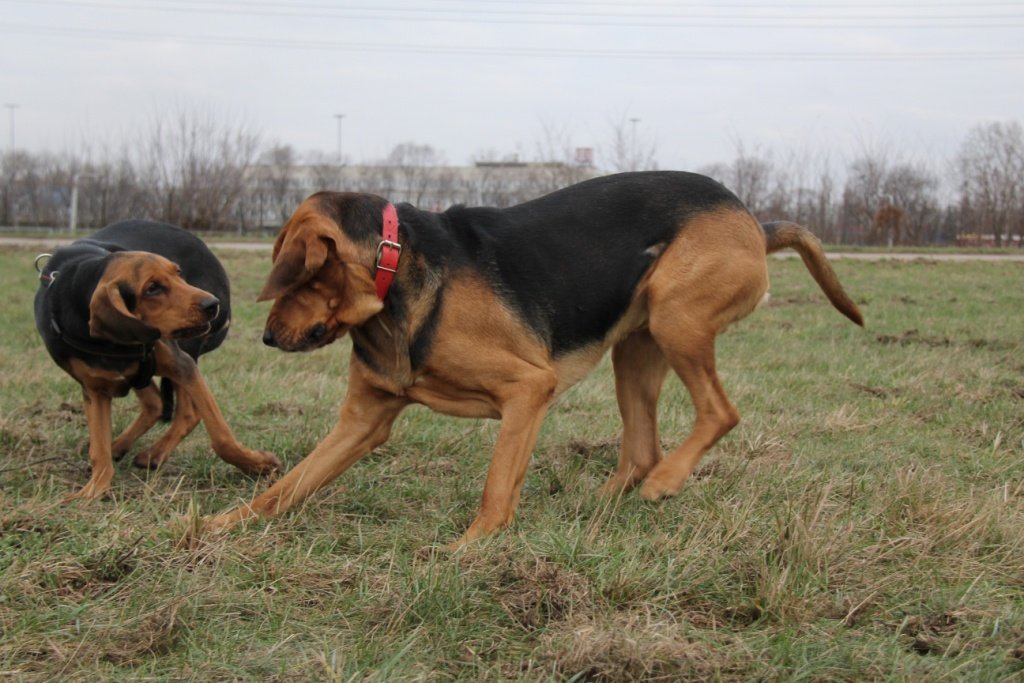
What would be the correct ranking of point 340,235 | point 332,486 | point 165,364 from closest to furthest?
point 340,235 → point 332,486 → point 165,364

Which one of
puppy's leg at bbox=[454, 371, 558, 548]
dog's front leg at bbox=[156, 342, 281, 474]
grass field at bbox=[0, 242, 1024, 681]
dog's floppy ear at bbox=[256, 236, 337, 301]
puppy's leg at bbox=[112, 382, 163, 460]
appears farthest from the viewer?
puppy's leg at bbox=[112, 382, 163, 460]

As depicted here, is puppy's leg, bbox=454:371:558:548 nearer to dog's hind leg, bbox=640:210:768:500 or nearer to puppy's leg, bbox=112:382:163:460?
dog's hind leg, bbox=640:210:768:500

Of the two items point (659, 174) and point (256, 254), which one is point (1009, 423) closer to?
point (659, 174)

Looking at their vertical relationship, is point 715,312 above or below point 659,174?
below

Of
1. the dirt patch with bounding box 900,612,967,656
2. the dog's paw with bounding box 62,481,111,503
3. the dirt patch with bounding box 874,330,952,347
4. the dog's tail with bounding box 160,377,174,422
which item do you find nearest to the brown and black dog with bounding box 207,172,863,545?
the dog's paw with bounding box 62,481,111,503

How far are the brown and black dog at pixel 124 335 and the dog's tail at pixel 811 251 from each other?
263cm

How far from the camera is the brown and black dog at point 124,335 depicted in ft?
16.1

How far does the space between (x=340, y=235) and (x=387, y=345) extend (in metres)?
0.50

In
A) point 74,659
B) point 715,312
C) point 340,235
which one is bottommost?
point 74,659

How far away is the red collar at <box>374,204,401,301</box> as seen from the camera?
411cm

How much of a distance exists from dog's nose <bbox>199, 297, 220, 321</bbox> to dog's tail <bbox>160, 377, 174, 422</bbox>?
1.06 metres

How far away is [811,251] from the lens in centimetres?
511

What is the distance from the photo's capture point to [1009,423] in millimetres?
5918

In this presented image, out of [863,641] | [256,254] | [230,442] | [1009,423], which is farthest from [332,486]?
[256,254]
